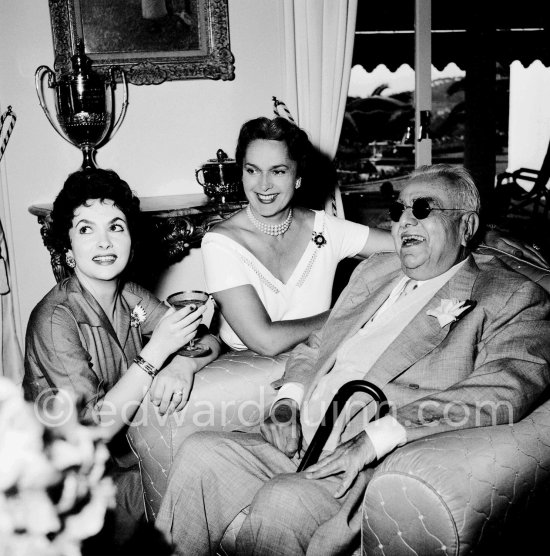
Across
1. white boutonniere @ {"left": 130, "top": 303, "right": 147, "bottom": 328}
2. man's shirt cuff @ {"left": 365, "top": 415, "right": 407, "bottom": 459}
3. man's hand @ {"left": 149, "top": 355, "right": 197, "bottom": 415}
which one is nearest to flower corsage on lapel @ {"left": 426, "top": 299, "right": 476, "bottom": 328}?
man's shirt cuff @ {"left": 365, "top": 415, "right": 407, "bottom": 459}

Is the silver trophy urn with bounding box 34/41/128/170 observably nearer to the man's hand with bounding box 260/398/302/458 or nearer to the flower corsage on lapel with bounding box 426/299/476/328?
the man's hand with bounding box 260/398/302/458

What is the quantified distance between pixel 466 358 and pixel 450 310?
133mm

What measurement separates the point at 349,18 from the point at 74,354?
285 centimetres

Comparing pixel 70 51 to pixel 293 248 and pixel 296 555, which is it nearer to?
pixel 293 248

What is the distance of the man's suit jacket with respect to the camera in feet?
5.06

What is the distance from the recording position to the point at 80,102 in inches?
127

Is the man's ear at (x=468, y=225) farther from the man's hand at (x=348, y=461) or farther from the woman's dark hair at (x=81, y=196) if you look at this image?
the woman's dark hair at (x=81, y=196)

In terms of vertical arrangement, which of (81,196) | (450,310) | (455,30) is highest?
(455,30)

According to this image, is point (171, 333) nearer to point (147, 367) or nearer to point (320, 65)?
point (147, 367)

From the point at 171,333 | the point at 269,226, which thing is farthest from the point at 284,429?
the point at 269,226

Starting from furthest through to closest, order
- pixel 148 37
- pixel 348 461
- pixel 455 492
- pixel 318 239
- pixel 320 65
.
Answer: pixel 320 65 < pixel 148 37 < pixel 318 239 < pixel 348 461 < pixel 455 492

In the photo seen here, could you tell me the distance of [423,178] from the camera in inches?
75.9

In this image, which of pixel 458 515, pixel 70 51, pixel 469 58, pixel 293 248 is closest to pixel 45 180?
pixel 70 51

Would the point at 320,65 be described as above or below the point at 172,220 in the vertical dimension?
above
